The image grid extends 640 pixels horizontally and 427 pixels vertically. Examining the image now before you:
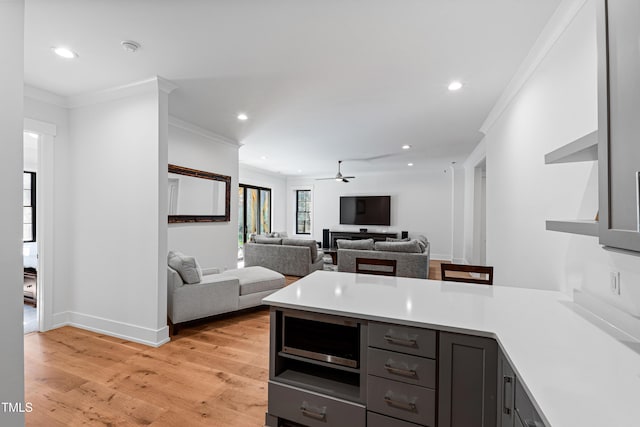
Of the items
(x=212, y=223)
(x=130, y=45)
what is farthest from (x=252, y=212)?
(x=130, y=45)

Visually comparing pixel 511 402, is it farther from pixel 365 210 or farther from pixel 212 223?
pixel 365 210

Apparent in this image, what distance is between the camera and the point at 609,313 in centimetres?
134

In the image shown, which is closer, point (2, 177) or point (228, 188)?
point (2, 177)

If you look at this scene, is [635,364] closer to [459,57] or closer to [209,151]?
[459,57]

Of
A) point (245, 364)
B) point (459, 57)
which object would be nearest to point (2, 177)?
point (245, 364)

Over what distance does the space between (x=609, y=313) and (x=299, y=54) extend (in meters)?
2.56

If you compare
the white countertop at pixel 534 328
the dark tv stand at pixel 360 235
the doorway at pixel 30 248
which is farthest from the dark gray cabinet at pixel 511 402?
the dark tv stand at pixel 360 235

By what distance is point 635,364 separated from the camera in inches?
39.7

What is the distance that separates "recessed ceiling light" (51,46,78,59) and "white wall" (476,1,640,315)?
365 centimetres

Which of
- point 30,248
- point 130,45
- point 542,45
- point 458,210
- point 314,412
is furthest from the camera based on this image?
point 458,210

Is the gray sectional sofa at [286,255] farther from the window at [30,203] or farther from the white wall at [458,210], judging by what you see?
the window at [30,203]

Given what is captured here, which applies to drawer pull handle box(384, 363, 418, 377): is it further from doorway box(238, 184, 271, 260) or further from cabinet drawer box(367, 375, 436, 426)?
doorway box(238, 184, 271, 260)

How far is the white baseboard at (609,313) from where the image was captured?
47.4 inches

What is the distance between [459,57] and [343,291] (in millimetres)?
2135
